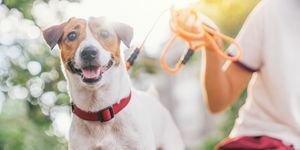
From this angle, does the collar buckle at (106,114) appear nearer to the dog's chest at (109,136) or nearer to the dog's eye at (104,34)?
the dog's chest at (109,136)

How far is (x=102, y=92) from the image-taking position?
164cm

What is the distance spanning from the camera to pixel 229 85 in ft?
5.57

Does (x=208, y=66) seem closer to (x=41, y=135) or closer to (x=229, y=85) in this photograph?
(x=229, y=85)

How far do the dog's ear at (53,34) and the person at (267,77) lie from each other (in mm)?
350

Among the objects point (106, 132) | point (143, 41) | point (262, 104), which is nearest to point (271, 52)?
point (262, 104)

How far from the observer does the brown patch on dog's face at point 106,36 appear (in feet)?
5.03

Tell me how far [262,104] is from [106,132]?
0.41 m

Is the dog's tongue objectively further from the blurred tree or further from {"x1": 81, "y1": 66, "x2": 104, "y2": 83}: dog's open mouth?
the blurred tree

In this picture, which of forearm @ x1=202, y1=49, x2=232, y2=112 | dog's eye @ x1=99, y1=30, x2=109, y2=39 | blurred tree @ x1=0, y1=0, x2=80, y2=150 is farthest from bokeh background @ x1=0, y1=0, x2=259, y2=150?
dog's eye @ x1=99, y1=30, x2=109, y2=39

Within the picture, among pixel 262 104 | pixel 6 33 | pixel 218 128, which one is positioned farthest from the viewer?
pixel 218 128

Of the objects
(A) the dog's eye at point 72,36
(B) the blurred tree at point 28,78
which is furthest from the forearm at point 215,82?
(B) the blurred tree at point 28,78

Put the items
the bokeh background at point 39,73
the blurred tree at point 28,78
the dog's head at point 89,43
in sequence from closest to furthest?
the dog's head at point 89,43
the bokeh background at point 39,73
the blurred tree at point 28,78

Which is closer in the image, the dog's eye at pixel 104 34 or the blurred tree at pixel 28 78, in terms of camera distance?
the dog's eye at pixel 104 34

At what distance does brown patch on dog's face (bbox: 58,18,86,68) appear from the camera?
152 cm
